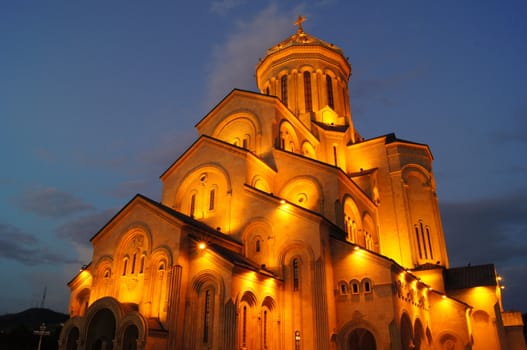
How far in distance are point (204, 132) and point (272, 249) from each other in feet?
44.6

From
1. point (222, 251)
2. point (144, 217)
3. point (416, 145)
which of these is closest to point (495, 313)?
point (416, 145)

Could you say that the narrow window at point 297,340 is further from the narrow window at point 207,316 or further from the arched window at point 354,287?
the narrow window at point 207,316

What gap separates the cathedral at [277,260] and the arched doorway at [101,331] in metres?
0.06

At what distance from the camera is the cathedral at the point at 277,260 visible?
1986cm

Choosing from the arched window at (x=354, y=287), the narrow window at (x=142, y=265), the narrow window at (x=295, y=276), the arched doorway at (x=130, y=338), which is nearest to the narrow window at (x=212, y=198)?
the narrow window at (x=142, y=265)

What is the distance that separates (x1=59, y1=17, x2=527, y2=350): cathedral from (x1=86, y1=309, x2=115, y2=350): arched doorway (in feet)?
0.20

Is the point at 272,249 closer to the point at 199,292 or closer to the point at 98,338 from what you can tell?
the point at 199,292

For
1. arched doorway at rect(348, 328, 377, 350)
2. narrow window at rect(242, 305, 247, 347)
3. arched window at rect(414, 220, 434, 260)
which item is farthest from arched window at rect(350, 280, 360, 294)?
arched window at rect(414, 220, 434, 260)

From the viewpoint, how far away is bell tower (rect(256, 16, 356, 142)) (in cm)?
3889

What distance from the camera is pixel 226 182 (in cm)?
2573

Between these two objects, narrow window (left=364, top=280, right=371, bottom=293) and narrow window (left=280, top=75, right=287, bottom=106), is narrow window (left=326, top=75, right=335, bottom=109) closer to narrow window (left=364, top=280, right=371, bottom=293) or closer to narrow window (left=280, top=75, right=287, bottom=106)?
narrow window (left=280, top=75, right=287, bottom=106)

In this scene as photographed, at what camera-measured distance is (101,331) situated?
20469 mm

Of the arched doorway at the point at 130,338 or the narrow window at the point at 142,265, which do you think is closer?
the arched doorway at the point at 130,338

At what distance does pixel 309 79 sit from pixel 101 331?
28370mm
